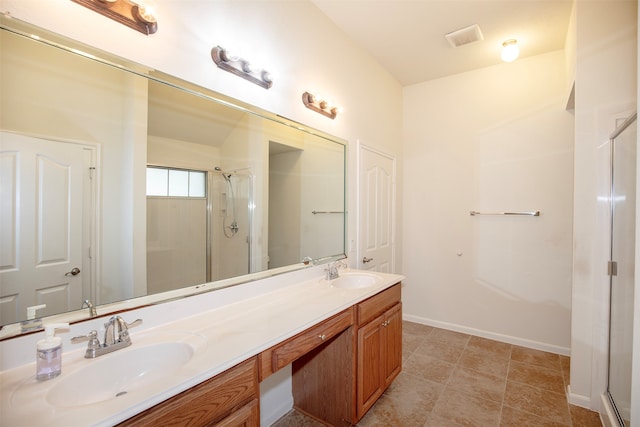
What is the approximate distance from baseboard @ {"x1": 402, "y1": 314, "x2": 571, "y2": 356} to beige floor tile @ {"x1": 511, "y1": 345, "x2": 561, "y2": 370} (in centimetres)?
5

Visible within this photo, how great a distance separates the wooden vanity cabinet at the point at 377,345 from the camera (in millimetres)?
1776

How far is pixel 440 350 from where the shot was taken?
2.88 m

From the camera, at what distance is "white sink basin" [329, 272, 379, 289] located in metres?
2.25

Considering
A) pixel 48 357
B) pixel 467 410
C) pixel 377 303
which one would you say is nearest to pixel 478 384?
pixel 467 410

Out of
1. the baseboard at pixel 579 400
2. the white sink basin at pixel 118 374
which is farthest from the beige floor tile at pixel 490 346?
the white sink basin at pixel 118 374

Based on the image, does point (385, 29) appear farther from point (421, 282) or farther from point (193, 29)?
point (421, 282)

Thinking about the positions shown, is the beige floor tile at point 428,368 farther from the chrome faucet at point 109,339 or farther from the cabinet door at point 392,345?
the chrome faucet at point 109,339

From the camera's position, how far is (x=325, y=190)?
97.7 inches

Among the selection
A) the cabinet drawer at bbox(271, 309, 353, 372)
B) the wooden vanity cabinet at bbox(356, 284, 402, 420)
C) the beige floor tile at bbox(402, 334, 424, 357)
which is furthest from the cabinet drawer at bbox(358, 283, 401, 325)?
the beige floor tile at bbox(402, 334, 424, 357)

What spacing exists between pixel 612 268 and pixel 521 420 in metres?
1.15

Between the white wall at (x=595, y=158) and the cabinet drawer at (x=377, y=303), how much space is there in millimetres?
1254

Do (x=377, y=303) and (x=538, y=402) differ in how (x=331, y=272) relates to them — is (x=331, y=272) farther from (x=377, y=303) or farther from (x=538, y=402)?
(x=538, y=402)

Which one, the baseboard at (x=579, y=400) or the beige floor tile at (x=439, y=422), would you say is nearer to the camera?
the beige floor tile at (x=439, y=422)

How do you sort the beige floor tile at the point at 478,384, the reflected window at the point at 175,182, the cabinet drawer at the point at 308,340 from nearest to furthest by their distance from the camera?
the cabinet drawer at the point at 308,340 → the reflected window at the point at 175,182 → the beige floor tile at the point at 478,384
